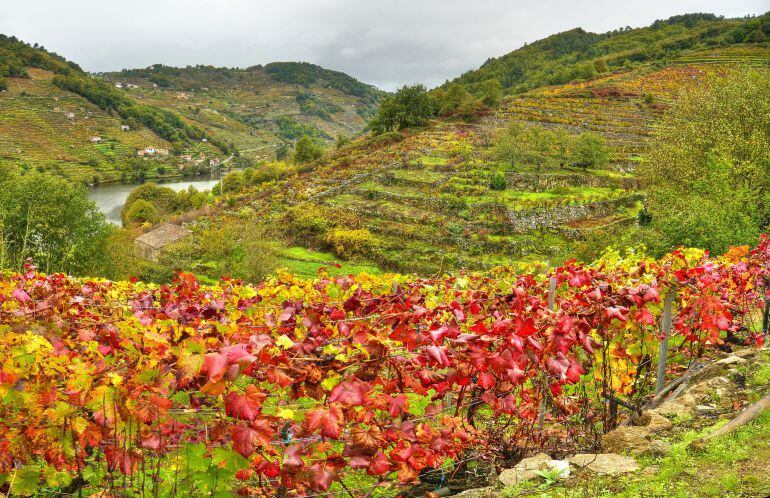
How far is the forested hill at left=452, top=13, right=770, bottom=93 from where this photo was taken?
90.1 m

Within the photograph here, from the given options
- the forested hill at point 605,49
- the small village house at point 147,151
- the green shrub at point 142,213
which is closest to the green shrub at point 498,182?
the green shrub at point 142,213

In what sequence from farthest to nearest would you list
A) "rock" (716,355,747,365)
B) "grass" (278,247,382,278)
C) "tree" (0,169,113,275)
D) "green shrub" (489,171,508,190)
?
1. "green shrub" (489,171,508,190)
2. "grass" (278,247,382,278)
3. "tree" (0,169,113,275)
4. "rock" (716,355,747,365)

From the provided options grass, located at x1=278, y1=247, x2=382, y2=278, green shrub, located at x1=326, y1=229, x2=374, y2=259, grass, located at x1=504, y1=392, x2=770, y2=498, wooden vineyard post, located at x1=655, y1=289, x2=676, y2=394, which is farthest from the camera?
green shrub, located at x1=326, y1=229, x2=374, y2=259

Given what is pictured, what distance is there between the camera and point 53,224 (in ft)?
94.3

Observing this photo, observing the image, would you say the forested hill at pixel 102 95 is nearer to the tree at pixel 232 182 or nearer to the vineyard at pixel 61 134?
the vineyard at pixel 61 134

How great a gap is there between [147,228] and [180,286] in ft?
160

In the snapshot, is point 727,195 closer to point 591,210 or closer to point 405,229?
point 591,210

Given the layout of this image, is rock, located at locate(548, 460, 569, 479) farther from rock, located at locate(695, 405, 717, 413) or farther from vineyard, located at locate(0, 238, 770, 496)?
rock, located at locate(695, 405, 717, 413)

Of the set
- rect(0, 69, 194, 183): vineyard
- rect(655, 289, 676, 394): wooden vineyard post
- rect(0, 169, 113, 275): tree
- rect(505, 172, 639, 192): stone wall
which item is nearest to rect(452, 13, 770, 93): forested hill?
rect(505, 172, 639, 192): stone wall

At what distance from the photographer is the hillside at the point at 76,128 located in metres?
100

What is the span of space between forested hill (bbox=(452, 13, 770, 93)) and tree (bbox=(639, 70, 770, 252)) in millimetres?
68719

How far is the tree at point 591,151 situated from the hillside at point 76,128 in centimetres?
8563

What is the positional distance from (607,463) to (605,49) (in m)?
144

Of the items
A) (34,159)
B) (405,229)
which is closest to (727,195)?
(405,229)
